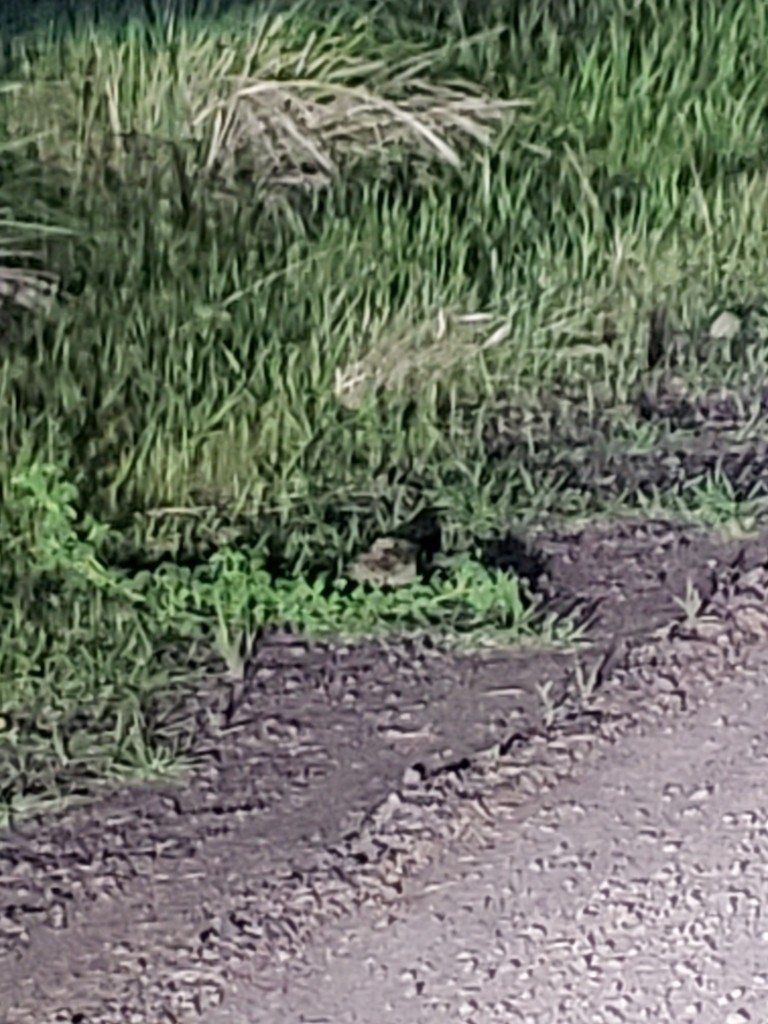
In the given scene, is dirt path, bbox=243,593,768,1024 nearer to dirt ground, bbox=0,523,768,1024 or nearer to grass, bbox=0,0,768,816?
dirt ground, bbox=0,523,768,1024

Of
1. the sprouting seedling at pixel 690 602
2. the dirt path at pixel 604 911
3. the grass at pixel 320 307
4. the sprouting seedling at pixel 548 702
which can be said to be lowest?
the dirt path at pixel 604 911

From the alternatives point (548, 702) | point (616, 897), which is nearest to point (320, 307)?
point (548, 702)

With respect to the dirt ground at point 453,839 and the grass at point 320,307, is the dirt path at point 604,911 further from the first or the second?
the grass at point 320,307

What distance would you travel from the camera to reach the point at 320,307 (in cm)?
99

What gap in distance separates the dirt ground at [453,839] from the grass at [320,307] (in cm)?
3

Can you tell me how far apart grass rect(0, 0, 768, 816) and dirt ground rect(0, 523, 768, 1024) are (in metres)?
0.03

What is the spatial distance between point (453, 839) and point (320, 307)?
0.33 m

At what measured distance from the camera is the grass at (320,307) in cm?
95

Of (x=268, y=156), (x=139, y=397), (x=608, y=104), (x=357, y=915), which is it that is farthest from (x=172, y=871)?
(x=608, y=104)

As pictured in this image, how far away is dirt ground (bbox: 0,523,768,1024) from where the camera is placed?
0.94 meters

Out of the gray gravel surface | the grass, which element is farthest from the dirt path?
the grass

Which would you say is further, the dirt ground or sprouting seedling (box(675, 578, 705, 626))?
sprouting seedling (box(675, 578, 705, 626))

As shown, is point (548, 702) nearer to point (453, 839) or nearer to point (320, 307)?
point (453, 839)

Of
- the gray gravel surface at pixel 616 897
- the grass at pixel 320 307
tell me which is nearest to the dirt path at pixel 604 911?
the gray gravel surface at pixel 616 897
